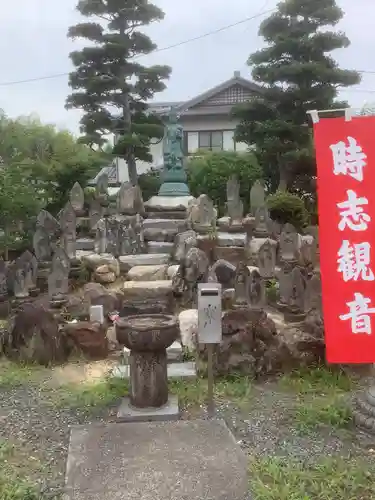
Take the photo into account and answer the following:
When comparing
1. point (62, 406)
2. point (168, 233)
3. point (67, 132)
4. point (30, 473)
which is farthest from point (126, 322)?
point (67, 132)

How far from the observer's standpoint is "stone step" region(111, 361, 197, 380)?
5.15 m

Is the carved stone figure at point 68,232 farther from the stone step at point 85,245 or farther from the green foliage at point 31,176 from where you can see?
the green foliage at point 31,176

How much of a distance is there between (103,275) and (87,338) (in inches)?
110

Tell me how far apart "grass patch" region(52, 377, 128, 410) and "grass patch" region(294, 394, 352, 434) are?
1607 mm

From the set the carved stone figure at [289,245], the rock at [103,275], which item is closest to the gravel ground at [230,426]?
the rock at [103,275]

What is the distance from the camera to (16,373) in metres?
5.34

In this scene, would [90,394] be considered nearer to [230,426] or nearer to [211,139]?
[230,426]

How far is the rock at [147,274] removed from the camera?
829cm

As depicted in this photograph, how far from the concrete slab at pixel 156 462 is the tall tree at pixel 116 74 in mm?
12199

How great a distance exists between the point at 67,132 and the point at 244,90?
913 cm

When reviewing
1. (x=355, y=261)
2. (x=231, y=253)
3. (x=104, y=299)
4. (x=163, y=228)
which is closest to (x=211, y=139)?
(x=163, y=228)

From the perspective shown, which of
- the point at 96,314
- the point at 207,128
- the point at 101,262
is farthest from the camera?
the point at 207,128

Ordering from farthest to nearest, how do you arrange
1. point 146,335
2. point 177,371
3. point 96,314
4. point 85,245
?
1. point 85,245
2. point 96,314
3. point 177,371
4. point 146,335

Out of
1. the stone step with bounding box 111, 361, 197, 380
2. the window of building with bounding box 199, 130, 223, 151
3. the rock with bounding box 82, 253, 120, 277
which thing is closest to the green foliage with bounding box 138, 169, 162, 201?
the window of building with bounding box 199, 130, 223, 151
